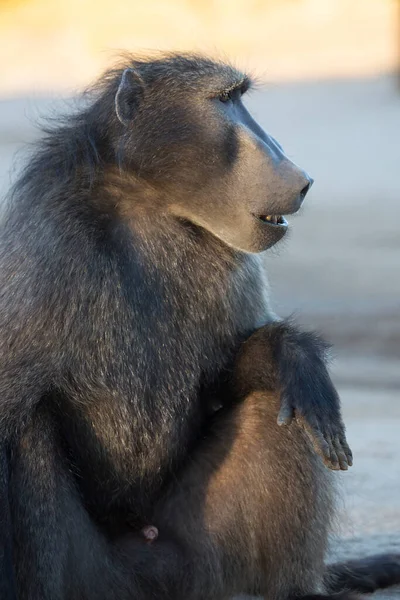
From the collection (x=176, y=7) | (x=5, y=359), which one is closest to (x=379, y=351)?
(x=5, y=359)

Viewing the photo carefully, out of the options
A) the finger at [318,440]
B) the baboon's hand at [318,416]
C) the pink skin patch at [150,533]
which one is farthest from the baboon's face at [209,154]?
the pink skin patch at [150,533]

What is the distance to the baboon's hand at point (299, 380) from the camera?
3.48 m

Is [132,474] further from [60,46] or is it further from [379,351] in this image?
[60,46]

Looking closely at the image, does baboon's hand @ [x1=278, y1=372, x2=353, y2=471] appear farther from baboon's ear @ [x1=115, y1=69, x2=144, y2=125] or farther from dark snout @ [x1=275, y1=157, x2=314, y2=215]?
baboon's ear @ [x1=115, y1=69, x2=144, y2=125]

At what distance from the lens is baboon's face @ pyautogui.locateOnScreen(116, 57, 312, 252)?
3566 millimetres

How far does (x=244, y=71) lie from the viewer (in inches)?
156

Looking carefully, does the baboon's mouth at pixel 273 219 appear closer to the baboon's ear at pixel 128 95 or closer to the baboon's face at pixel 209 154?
the baboon's face at pixel 209 154

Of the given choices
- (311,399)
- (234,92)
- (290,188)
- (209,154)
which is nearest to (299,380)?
(311,399)

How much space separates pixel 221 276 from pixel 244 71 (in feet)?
2.30

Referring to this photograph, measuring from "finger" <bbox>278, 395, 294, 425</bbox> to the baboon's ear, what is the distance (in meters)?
0.94

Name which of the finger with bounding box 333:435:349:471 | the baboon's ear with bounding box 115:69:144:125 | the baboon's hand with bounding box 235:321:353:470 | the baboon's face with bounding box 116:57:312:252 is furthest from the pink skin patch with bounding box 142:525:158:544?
the baboon's ear with bounding box 115:69:144:125

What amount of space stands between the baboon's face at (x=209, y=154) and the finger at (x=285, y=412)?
441mm

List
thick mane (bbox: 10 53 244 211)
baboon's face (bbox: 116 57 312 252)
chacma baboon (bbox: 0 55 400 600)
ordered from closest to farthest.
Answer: chacma baboon (bbox: 0 55 400 600)
baboon's face (bbox: 116 57 312 252)
thick mane (bbox: 10 53 244 211)

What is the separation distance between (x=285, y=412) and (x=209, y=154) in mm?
782
